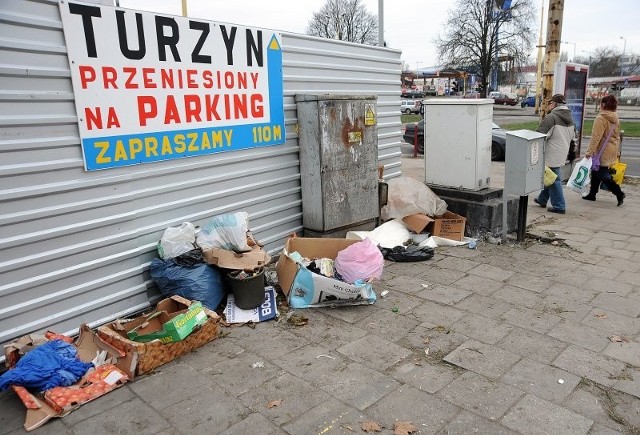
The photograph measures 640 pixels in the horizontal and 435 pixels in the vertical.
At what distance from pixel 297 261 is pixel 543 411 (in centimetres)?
232

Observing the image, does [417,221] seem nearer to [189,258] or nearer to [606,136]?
[189,258]

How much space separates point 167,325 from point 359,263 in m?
1.90

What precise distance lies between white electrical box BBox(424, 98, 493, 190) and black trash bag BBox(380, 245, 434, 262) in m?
1.24

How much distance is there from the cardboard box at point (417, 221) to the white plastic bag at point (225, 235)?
2.53 metres

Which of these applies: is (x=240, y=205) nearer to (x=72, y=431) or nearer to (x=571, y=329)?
(x=72, y=431)

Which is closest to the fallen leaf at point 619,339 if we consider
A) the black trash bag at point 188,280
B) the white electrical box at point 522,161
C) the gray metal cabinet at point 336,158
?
the white electrical box at point 522,161

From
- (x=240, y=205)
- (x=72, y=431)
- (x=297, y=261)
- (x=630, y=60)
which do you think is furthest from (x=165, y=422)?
(x=630, y=60)

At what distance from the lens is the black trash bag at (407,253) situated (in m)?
5.62

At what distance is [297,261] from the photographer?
14.7ft

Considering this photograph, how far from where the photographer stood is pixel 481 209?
621cm

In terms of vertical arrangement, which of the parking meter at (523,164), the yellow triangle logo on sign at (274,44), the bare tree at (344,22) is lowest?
the parking meter at (523,164)

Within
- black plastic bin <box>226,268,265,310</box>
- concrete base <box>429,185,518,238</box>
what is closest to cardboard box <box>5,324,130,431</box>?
black plastic bin <box>226,268,265,310</box>

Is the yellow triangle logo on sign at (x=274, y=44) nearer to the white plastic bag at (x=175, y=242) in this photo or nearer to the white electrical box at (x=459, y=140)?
the white plastic bag at (x=175, y=242)

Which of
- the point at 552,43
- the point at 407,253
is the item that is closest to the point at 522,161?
the point at 407,253
